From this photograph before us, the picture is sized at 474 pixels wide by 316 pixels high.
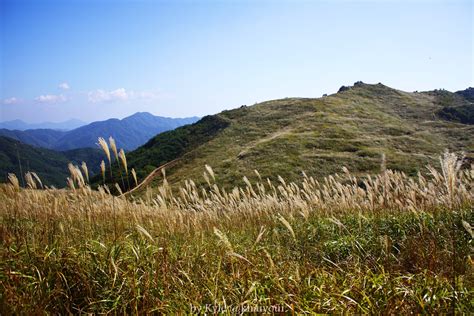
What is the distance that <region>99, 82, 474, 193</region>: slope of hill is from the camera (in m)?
39.6

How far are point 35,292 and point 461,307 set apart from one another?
13.5ft

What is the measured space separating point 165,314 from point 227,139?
5332cm

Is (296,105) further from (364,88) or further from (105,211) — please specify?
(105,211)

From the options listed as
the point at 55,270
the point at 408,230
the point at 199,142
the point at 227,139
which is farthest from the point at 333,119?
the point at 55,270

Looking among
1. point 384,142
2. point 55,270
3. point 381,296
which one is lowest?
point 384,142

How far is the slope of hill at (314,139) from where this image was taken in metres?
39.6

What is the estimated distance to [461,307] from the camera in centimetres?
269

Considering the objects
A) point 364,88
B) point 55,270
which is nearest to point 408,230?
point 55,270

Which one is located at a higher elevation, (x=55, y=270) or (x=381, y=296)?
(x=55, y=270)

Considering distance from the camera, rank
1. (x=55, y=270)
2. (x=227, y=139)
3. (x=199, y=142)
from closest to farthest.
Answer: (x=55, y=270), (x=227, y=139), (x=199, y=142)

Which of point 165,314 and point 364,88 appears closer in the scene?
point 165,314

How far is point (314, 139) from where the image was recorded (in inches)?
1901

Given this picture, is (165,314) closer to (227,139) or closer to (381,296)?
(381,296)

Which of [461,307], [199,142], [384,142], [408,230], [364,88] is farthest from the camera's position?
[364,88]
